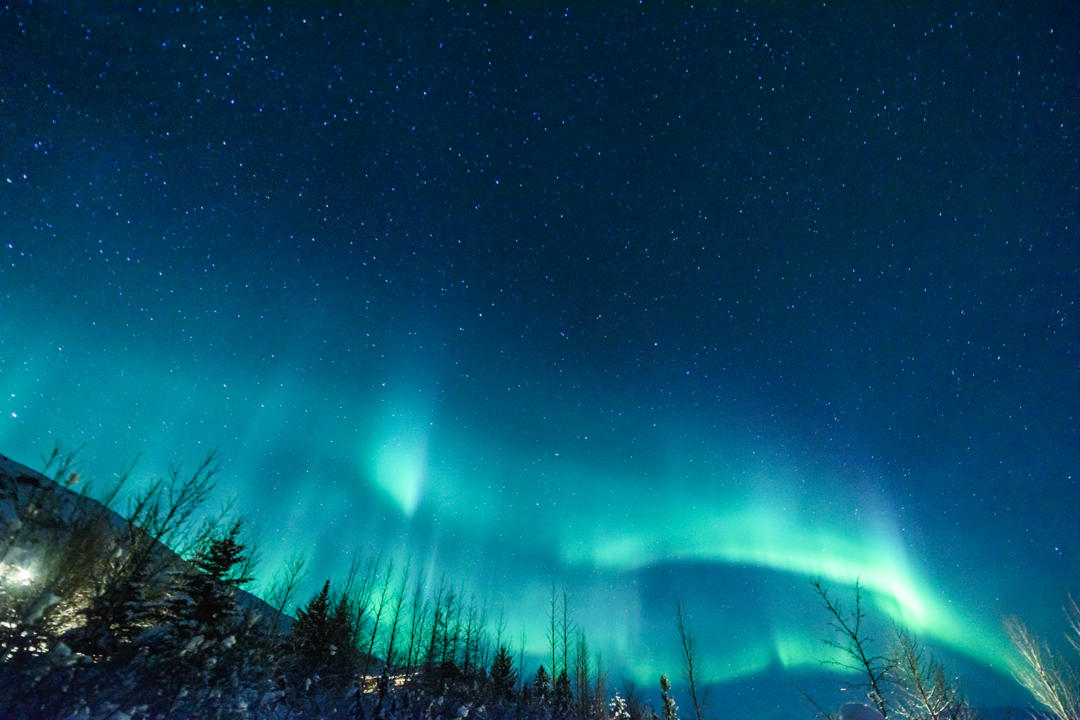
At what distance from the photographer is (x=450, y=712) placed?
84.6 ft

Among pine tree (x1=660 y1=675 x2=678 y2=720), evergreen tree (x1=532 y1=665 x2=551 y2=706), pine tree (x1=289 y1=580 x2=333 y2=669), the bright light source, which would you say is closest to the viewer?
the bright light source

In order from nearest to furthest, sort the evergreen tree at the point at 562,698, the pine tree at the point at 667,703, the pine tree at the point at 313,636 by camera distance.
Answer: the pine tree at the point at 667,703
the pine tree at the point at 313,636
the evergreen tree at the point at 562,698

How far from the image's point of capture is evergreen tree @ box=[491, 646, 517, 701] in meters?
39.6

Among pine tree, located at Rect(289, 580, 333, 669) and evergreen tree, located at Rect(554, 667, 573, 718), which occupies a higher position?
pine tree, located at Rect(289, 580, 333, 669)

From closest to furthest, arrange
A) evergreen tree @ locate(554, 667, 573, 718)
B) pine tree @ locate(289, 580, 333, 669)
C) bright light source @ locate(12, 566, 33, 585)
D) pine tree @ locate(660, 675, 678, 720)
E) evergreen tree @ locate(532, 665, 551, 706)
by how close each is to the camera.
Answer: bright light source @ locate(12, 566, 33, 585), pine tree @ locate(660, 675, 678, 720), pine tree @ locate(289, 580, 333, 669), evergreen tree @ locate(554, 667, 573, 718), evergreen tree @ locate(532, 665, 551, 706)

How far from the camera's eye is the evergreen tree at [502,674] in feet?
130

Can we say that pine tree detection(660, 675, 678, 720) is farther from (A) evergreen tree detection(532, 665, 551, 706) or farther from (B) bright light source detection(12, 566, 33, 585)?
(A) evergreen tree detection(532, 665, 551, 706)

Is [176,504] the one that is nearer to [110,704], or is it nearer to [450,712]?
[110,704]

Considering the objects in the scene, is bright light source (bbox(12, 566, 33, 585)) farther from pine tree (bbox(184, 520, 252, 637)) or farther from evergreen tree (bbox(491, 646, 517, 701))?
evergreen tree (bbox(491, 646, 517, 701))

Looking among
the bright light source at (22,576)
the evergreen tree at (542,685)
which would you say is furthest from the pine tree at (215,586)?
the evergreen tree at (542,685)

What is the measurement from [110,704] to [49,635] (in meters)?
2.87

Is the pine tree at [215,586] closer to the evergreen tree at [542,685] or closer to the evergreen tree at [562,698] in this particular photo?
the evergreen tree at [562,698]

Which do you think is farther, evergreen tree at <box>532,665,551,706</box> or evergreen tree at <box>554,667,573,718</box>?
evergreen tree at <box>532,665,551,706</box>

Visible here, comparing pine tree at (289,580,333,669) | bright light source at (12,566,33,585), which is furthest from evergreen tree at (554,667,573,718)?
bright light source at (12,566,33,585)
